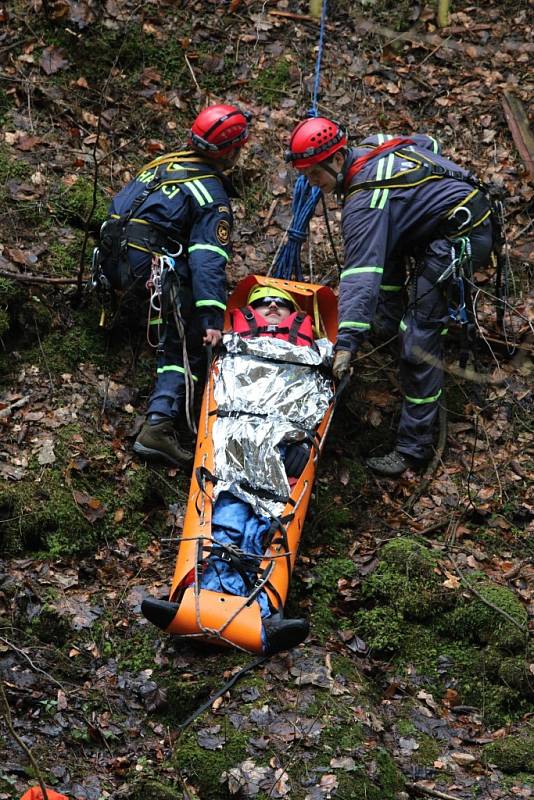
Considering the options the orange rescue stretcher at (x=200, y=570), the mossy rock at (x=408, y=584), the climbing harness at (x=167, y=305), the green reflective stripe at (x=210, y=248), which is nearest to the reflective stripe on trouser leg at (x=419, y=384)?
the orange rescue stretcher at (x=200, y=570)

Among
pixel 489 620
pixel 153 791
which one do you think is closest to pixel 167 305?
pixel 489 620

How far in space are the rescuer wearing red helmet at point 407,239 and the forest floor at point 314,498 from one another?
0.44 metres

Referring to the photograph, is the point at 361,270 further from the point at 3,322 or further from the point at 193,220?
the point at 3,322

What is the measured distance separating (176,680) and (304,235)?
371 cm

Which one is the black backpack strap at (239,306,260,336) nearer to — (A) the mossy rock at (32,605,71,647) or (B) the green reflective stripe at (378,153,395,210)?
(B) the green reflective stripe at (378,153,395,210)

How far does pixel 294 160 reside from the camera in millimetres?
6477

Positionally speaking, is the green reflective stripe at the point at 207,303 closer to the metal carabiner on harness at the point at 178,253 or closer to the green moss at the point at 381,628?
the metal carabiner on harness at the point at 178,253

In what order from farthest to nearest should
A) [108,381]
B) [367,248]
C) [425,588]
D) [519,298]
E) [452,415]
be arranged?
[519,298]
[452,415]
[108,381]
[367,248]
[425,588]

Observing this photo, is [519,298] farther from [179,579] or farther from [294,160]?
[179,579]

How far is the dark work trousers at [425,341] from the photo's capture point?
6605mm

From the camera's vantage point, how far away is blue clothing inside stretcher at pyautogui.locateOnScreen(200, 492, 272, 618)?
5098mm

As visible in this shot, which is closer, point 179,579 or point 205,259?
point 179,579

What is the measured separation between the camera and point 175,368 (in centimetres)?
658

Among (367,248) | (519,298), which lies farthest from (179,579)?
(519,298)
